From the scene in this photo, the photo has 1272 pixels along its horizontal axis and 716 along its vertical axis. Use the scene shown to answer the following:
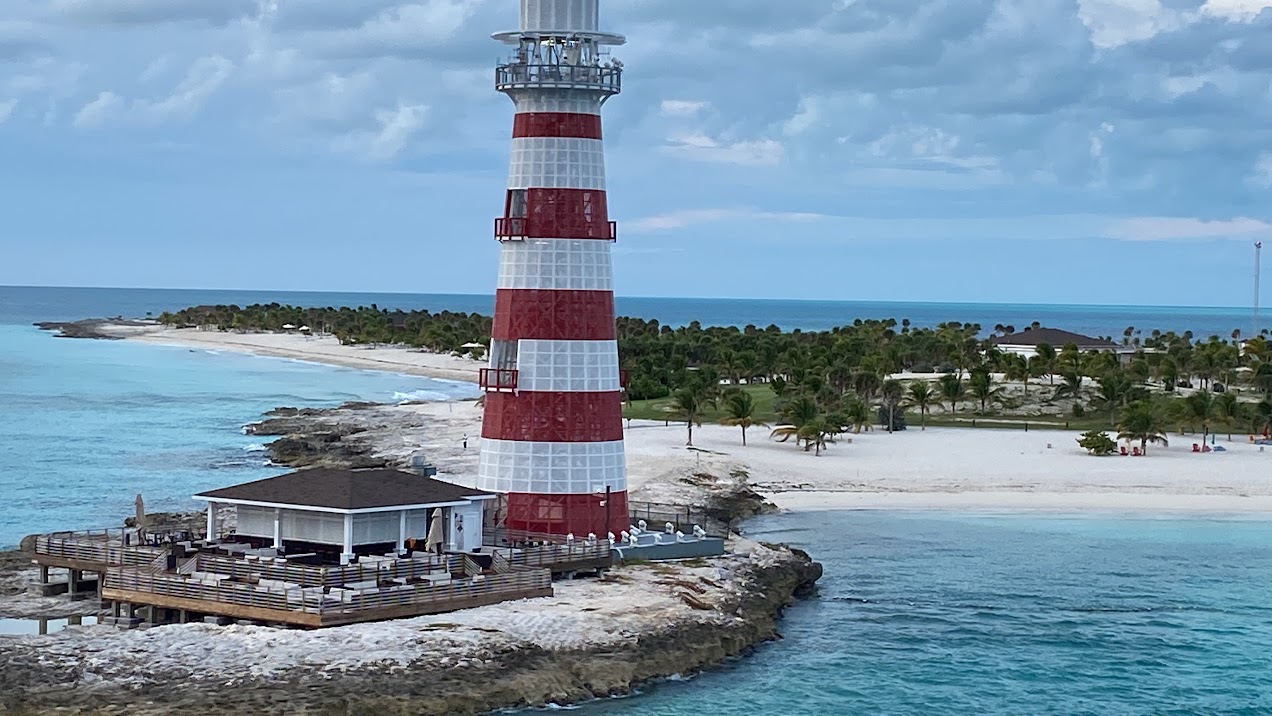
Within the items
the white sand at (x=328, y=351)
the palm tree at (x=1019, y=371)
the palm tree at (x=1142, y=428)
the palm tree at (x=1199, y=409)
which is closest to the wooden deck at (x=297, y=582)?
the palm tree at (x=1142, y=428)

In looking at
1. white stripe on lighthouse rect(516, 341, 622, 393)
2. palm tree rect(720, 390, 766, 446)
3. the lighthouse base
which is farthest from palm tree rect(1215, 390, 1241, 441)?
white stripe on lighthouse rect(516, 341, 622, 393)

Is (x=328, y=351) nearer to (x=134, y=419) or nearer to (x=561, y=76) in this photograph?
(x=134, y=419)

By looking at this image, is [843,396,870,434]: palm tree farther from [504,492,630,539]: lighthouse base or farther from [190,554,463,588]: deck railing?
[190,554,463,588]: deck railing

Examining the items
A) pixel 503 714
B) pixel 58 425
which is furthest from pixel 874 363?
pixel 503 714

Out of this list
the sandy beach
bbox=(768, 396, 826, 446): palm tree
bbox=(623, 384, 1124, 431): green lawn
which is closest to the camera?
the sandy beach

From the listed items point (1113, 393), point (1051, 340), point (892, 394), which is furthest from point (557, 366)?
point (1051, 340)

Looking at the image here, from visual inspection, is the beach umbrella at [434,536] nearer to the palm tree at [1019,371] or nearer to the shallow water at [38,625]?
the shallow water at [38,625]

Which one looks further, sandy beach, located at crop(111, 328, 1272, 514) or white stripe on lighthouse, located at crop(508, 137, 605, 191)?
sandy beach, located at crop(111, 328, 1272, 514)
